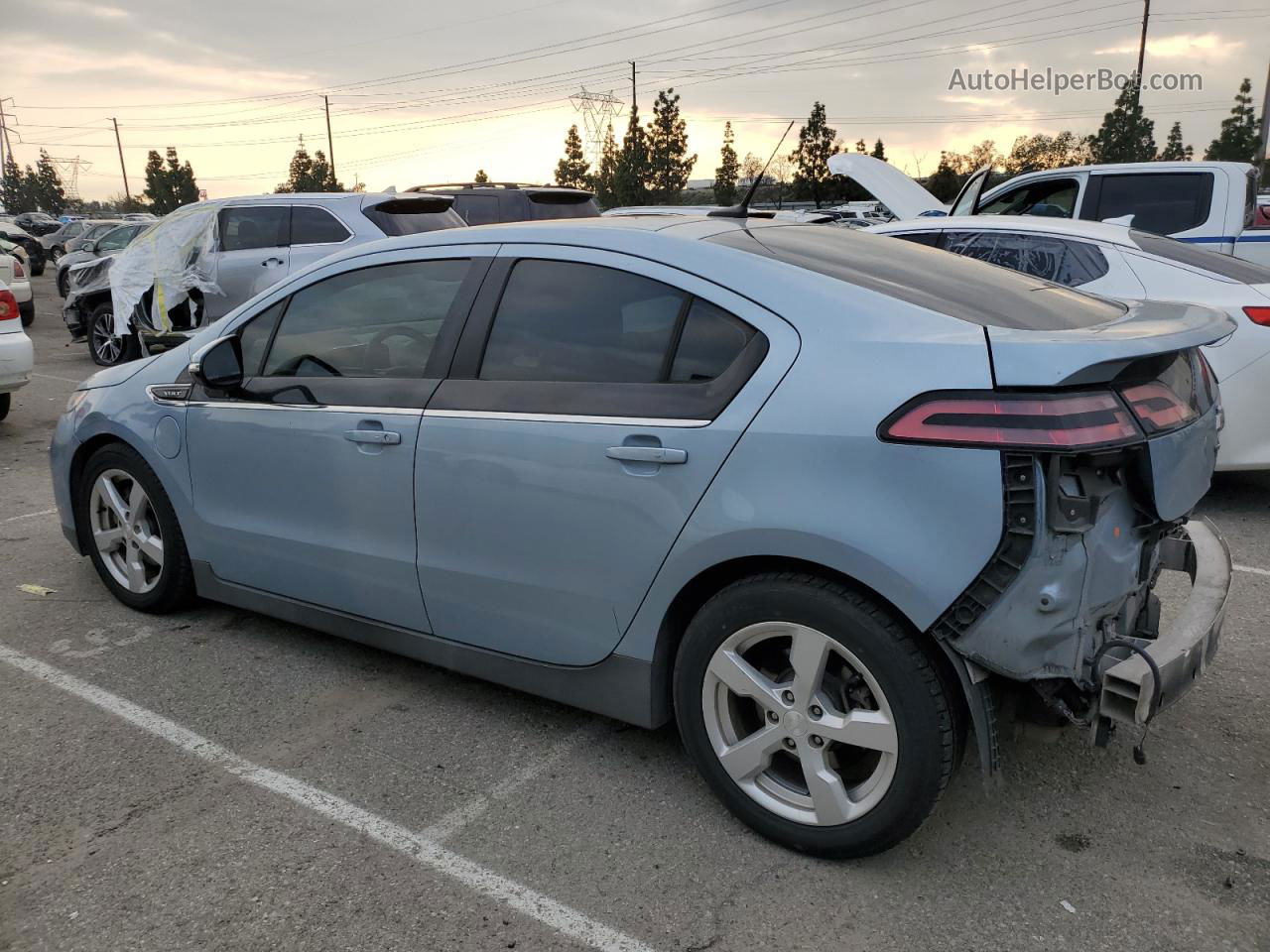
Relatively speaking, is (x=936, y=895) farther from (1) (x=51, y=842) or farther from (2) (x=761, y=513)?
(1) (x=51, y=842)

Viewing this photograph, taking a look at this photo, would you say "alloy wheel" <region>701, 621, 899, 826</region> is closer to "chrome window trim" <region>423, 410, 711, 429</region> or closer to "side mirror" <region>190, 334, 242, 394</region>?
"chrome window trim" <region>423, 410, 711, 429</region>

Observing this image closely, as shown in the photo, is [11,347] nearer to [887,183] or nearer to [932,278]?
[887,183]

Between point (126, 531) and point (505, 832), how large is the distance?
100 inches

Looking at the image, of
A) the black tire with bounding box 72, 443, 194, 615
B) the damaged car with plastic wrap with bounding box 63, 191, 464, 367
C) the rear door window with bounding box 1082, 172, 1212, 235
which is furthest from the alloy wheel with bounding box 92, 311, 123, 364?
the rear door window with bounding box 1082, 172, 1212, 235

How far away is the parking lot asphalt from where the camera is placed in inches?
95.8

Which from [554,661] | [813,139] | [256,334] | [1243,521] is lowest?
[1243,521]

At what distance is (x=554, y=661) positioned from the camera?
307 cm

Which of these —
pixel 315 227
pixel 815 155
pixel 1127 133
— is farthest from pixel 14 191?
pixel 315 227

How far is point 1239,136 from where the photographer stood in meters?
54.1

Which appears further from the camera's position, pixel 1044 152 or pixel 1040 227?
pixel 1044 152

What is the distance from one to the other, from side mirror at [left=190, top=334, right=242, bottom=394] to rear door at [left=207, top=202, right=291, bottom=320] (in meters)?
6.85

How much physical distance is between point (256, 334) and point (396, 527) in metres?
1.14

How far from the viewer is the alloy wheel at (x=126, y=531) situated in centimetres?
431

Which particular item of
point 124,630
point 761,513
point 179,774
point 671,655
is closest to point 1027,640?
point 761,513
